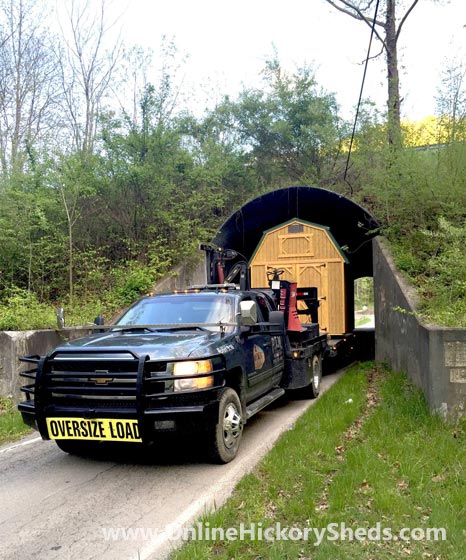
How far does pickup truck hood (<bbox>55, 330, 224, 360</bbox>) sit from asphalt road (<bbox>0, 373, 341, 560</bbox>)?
1222 mm

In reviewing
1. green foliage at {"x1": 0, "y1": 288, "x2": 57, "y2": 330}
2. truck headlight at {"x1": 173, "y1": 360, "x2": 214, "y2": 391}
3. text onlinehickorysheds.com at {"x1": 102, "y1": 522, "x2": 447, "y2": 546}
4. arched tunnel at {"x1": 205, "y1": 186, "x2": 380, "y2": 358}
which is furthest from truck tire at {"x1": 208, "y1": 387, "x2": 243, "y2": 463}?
arched tunnel at {"x1": 205, "y1": 186, "x2": 380, "y2": 358}

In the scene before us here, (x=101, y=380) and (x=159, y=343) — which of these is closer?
(x=101, y=380)

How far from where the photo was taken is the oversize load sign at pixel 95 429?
15.2 feet

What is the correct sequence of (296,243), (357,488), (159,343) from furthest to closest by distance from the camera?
(296,243) → (159,343) → (357,488)

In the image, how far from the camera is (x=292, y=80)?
1992cm

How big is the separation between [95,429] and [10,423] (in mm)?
3408

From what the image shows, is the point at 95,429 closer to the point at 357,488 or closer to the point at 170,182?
the point at 357,488

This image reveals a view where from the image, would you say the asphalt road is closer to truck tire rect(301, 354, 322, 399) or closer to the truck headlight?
the truck headlight

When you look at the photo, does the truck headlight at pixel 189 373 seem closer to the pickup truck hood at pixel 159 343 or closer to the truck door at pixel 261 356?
the pickup truck hood at pixel 159 343

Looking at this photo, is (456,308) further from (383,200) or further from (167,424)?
(383,200)

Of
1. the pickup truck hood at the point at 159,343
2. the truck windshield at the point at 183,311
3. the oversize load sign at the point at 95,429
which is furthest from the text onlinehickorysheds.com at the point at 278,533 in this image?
the truck windshield at the point at 183,311

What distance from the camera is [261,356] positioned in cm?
658

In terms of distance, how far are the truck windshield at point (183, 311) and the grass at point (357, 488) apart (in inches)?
67.4

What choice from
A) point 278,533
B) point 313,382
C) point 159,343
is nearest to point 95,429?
point 159,343
